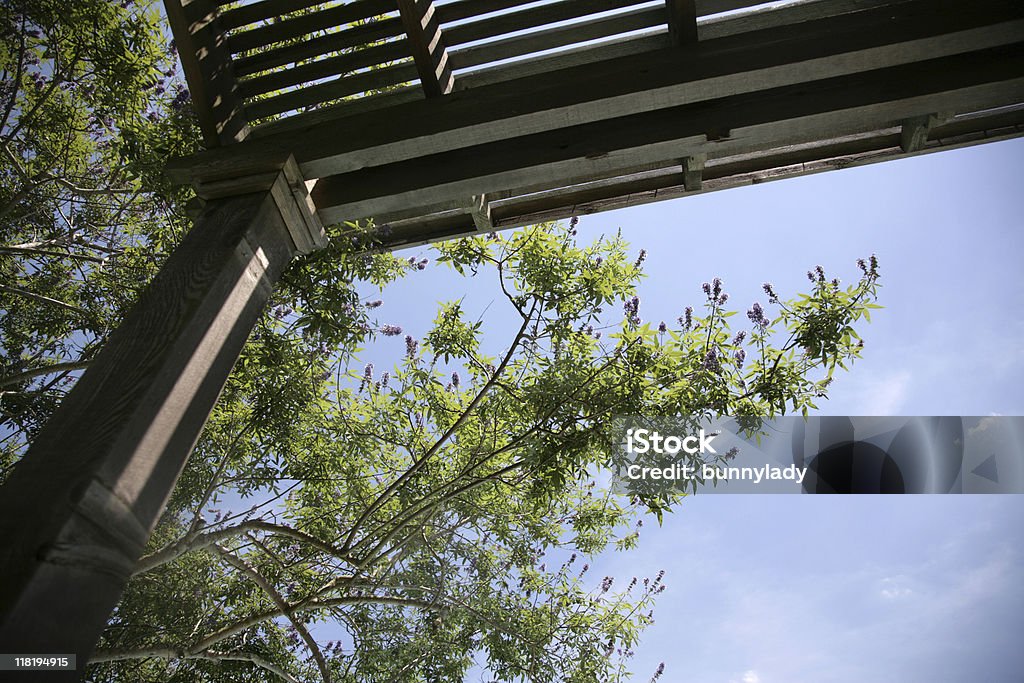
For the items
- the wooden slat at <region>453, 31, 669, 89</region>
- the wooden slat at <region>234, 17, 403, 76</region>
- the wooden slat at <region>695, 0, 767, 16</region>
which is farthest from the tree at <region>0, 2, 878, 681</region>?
the wooden slat at <region>695, 0, 767, 16</region>

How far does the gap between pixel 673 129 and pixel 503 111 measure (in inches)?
21.2

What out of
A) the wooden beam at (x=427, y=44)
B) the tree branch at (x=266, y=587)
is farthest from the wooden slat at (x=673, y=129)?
the tree branch at (x=266, y=587)

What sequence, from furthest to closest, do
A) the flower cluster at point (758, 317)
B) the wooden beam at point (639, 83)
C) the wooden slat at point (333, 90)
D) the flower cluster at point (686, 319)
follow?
1. the flower cluster at point (686, 319)
2. the flower cluster at point (758, 317)
3. the wooden slat at point (333, 90)
4. the wooden beam at point (639, 83)

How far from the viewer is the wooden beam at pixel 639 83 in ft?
5.70

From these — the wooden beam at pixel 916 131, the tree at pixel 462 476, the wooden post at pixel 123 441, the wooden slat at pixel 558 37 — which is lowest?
the wooden post at pixel 123 441

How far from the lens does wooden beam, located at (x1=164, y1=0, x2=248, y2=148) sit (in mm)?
1893

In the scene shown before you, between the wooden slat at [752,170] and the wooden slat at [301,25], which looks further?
the wooden slat at [752,170]

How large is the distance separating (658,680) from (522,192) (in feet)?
11.6

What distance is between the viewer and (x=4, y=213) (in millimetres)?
3164

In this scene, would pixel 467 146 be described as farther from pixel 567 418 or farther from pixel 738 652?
pixel 738 652

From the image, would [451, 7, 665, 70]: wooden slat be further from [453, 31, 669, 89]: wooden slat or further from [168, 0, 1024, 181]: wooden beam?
[168, 0, 1024, 181]: wooden beam

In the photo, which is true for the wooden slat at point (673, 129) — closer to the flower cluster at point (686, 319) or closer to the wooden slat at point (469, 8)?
the wooden slat at point (469, 8)

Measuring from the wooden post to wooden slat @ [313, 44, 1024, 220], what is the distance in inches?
16.5

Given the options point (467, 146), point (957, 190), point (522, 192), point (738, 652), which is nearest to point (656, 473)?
point (522, 192)
